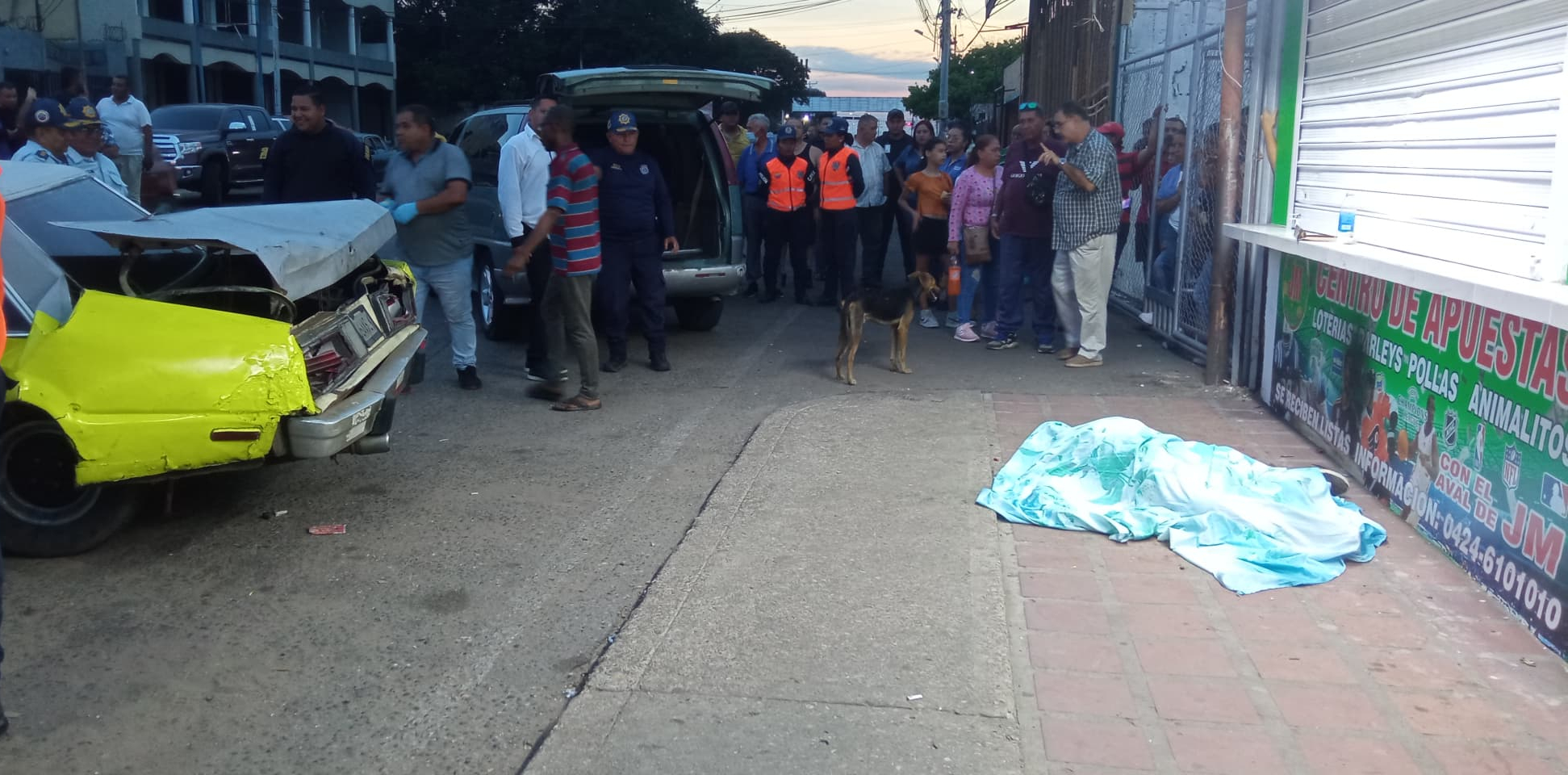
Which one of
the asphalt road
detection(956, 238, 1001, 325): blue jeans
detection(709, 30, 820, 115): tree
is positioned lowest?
the asphalt road

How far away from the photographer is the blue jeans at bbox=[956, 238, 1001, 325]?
1007 centimetres

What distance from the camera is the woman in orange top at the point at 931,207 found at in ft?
34.2

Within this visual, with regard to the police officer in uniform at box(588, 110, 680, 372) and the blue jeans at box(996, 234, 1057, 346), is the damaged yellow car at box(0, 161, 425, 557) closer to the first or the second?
the police officer in uniform at box(588, 110, 680, 372)

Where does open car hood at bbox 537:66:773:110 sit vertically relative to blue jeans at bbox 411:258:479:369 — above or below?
above

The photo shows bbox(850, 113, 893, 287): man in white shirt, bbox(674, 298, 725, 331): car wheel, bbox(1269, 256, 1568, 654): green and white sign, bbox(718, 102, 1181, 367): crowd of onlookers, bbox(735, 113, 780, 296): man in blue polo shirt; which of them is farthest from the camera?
bbox(735, 113, 780, 296): man in blue polo shirt

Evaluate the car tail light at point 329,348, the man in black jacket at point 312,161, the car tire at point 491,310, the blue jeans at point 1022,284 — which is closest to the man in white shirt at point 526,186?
the man in black jacket at point 312,161

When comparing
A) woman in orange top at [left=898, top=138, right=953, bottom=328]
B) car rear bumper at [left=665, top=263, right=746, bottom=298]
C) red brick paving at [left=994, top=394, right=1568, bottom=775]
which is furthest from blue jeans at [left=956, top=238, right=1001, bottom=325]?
red brick paving at [left=994, top=394, right=1568, bottom=775]

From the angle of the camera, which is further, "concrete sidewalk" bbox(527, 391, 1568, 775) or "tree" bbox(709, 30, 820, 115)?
"tree" bbox(709, 30, 820, 115)

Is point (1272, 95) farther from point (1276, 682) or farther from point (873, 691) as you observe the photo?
point (873, 691)

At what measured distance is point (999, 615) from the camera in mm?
4418

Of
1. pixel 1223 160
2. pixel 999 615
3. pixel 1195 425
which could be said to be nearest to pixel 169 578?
pixel 999 615

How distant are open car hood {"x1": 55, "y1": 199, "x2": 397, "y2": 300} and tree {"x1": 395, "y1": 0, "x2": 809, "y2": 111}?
44.3 m

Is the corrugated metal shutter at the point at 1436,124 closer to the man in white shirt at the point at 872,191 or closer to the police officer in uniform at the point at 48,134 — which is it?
the man in white shirt at the point at 872,191

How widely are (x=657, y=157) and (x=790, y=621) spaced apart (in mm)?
6624
